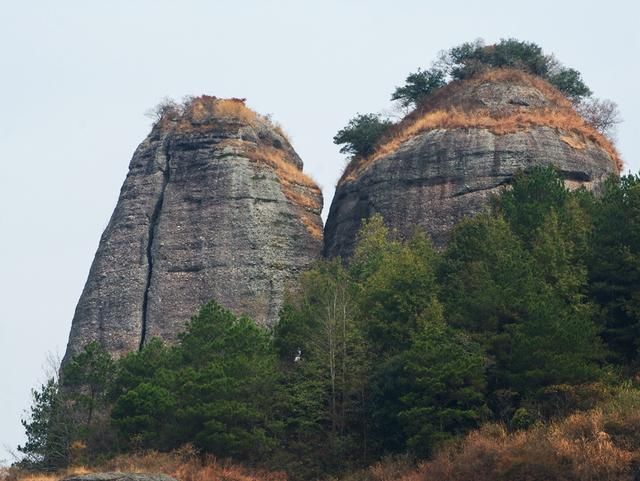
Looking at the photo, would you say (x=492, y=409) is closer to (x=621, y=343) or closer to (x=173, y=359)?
(x=621, y=343)

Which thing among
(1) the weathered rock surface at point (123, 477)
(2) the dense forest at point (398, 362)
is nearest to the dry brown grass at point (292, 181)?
(2) the dense forest at point (398, 362)

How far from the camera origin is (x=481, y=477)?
38.8 metres

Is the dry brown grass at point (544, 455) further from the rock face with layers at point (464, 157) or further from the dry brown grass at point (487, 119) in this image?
the dry brown grass at point (487, 119)

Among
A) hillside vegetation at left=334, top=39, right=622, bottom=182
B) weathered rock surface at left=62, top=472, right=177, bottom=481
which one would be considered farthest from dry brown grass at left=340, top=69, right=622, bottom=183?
weathered rock surface at left=62, top=472, right=177, bottom=481

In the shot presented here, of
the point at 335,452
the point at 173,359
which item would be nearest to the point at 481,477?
the point at 335,452

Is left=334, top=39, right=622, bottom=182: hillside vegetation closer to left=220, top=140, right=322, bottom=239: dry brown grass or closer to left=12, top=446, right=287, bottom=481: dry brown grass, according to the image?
left=220, top=140, right=322, bottom=239: dry brown grass

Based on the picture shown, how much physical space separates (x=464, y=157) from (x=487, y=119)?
3.21m

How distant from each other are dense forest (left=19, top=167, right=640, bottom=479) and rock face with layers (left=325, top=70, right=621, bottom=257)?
30.5ft

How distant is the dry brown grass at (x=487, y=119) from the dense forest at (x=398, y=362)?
12.6 m

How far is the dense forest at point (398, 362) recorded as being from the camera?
42500 mm

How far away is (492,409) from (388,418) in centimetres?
330

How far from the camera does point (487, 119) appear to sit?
214 feet

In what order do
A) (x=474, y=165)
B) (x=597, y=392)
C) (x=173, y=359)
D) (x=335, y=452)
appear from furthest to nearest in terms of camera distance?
(x=474, y=165)
(x=173, y=359)
(x=335, y=452)
(x=597, y=392)

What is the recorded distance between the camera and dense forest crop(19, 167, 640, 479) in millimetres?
42500
